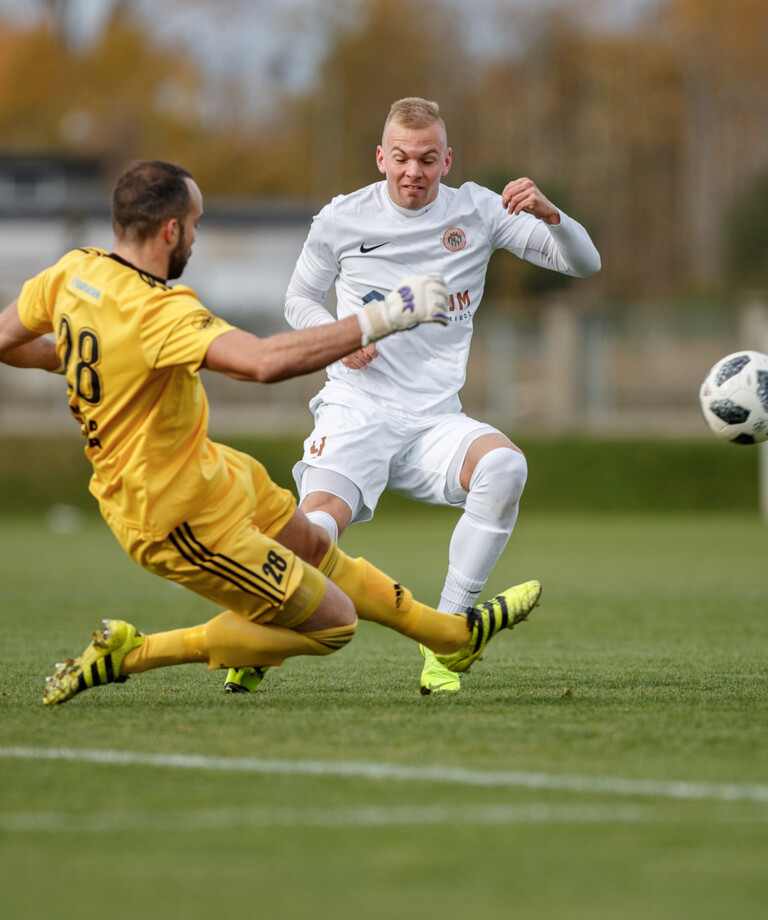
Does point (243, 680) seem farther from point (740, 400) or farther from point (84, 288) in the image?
point (740, 400)

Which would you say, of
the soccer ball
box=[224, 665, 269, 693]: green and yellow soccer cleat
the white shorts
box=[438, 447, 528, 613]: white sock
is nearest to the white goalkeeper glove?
box=[438, 447, 528, 613]: white sock

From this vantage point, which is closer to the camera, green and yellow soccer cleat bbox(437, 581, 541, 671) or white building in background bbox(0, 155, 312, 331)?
green and yellow soccer cleat bbox(437, 581, 541, 671)

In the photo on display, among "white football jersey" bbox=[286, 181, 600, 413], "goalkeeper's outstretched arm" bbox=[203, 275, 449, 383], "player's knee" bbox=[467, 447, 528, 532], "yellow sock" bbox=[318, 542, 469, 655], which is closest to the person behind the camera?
"goalkeeper's outstretched arm" bbox=[203, 275, 449, 383]

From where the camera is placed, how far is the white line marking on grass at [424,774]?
4000 millimetres

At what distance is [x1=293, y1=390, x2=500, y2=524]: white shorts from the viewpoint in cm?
643

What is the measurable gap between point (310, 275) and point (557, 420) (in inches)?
812

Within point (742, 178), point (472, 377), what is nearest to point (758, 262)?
point (742, 178)

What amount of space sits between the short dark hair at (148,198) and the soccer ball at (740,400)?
9.51 ft

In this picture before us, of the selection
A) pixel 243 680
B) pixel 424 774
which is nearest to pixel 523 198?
pixel 243 680

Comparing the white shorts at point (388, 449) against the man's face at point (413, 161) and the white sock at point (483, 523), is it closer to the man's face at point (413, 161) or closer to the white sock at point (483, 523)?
the white sock at point (483, 523)

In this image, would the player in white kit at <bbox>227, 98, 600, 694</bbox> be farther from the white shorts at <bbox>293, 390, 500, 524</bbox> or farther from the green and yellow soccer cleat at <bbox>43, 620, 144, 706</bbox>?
the green and yellow soccer cleat at <bbox>43, 620, 144, 706</bbox>

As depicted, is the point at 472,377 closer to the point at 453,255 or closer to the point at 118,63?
the point at 453,255

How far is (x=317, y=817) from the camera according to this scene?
148 inches

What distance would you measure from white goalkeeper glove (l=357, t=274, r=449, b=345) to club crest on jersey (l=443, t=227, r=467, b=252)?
1.96m
